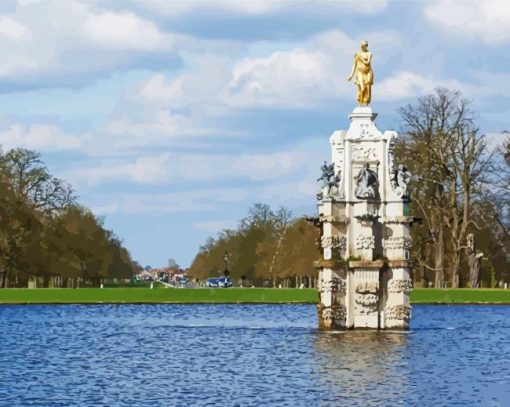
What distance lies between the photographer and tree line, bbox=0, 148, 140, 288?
373 feet

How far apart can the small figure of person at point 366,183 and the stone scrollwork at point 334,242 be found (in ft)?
6.72

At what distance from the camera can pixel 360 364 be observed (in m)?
41.9

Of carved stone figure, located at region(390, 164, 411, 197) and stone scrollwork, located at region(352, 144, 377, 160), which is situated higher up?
stone scrollwork, located at region(352, 144, 377, 160)

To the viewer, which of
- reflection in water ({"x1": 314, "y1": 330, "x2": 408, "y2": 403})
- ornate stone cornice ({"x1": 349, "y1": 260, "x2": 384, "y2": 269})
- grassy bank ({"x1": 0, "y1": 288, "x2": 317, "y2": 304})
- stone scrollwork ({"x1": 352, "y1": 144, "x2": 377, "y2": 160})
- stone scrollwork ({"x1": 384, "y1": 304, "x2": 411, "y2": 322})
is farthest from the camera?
grassy bank ({"x1": 0, "y1": 288, "x2": 317, "y2": 304})

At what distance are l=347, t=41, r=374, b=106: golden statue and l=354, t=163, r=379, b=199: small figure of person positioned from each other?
3333 mm

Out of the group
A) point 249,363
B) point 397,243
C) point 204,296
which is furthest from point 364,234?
point 204,296

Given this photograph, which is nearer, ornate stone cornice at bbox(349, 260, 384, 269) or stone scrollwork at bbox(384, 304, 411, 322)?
ornate stone cornice at bbox(349, 260, 384, 269)

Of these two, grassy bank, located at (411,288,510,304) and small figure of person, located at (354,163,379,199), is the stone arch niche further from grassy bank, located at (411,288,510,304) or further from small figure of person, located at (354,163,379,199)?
grassy bank, located at (411,288,510,304)

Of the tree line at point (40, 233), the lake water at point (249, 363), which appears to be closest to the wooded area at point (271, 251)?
the tree line at point (40, 233)

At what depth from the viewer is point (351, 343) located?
50.2 meters

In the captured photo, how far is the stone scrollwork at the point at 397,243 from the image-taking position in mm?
56625

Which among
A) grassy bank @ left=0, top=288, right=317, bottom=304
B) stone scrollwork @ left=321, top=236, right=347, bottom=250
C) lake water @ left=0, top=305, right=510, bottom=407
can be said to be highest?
stone scrollwork @ left=321, top=236, right=347, bottom=250

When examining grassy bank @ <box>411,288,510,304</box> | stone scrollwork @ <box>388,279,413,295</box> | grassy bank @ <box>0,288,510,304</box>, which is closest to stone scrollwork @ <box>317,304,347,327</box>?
stone scrollwork @ <box>388,279,413,295</box>

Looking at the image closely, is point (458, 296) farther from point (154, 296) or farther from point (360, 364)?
point (360, 364)
